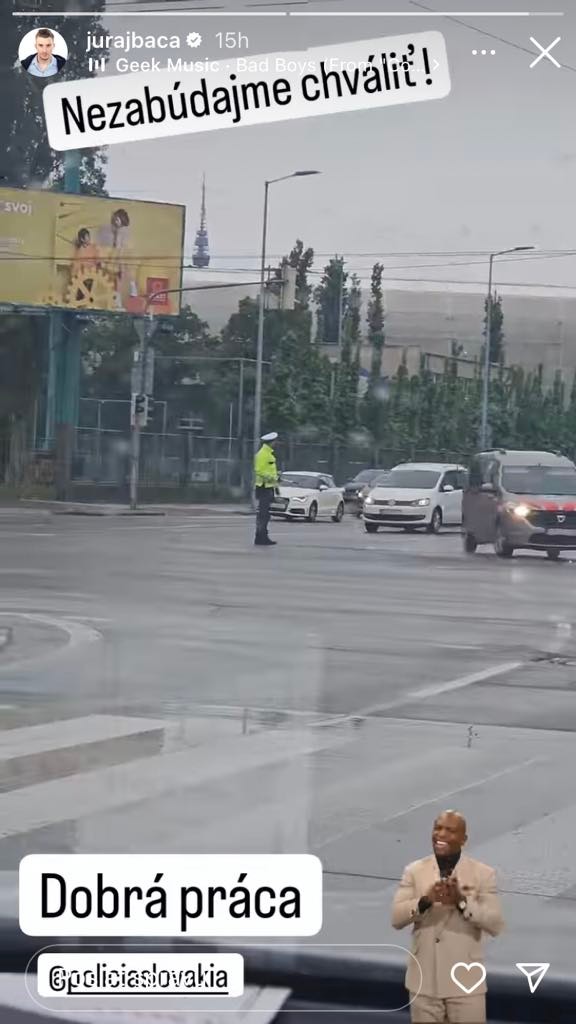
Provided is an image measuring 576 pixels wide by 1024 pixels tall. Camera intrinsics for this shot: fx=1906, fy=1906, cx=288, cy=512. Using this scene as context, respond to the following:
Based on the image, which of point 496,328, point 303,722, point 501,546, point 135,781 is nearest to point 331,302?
point 496,328

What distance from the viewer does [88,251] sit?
16.5ft

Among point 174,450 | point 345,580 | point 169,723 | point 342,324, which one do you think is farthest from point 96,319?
point 345,580

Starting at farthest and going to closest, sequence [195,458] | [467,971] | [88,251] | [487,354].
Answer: [195,458], [88,251], [487,354], [467,971]

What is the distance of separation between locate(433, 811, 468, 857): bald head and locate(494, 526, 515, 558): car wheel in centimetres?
1372

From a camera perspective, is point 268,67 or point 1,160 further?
point 1,160

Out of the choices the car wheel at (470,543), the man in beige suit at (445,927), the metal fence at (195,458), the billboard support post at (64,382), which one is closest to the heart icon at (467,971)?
the man in beige suit at (445,927)

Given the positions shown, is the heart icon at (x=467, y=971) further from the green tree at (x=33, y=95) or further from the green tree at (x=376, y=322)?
the green tree at (x=376, y=322)

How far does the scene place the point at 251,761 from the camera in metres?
6.35

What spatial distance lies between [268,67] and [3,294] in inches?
62.0

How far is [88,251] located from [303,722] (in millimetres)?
3319

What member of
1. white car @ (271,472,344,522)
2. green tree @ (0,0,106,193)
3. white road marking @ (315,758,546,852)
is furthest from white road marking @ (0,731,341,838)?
green tree @ (0,0,106,193)

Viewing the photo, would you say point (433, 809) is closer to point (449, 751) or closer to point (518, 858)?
point (518, 858)

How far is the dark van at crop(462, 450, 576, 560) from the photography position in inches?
183

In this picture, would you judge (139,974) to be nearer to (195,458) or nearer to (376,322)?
(376,322)
